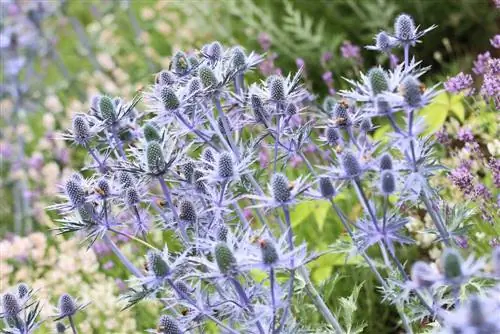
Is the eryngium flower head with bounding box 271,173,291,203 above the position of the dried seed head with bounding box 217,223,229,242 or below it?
above

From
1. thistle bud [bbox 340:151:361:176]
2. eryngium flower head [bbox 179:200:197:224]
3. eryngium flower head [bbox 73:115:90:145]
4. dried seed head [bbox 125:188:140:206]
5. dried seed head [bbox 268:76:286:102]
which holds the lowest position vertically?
thistle bud [bbox 340:151:361:176]

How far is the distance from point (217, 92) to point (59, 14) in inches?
A: 172

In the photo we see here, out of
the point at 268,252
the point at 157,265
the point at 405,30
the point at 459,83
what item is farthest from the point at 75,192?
the point at 459,83

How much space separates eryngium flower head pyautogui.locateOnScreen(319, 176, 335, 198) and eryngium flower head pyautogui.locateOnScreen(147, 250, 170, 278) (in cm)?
37

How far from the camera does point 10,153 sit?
5.16 m

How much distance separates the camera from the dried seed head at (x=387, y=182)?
1.54 m

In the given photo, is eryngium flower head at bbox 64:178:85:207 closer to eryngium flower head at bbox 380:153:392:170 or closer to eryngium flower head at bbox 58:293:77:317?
eryngium flower head at bbox 58:293:77:317

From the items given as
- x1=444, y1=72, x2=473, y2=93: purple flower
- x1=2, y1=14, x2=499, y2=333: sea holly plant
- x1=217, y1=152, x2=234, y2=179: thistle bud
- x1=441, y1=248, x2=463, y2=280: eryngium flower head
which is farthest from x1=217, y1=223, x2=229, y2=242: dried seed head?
x1=444, y1=72, x2=473, y2=93: purple flower

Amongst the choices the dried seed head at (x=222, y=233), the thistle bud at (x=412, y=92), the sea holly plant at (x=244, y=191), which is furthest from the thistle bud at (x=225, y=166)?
the thistle bud at (x=412, y=92)

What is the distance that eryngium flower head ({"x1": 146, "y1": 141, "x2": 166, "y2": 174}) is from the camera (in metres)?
1.74

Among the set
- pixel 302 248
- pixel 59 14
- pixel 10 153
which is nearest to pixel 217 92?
pixel 302 248

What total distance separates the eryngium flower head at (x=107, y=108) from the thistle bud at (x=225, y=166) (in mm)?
384

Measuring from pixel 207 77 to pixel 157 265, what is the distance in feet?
1.60

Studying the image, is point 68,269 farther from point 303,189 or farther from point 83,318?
point 303,189
